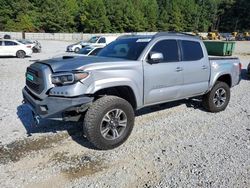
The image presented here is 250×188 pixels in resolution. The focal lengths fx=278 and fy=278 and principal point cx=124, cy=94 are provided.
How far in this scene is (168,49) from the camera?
5.56 metres

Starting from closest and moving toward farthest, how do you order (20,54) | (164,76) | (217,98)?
1. (164,76)
2. (217,98)
3. (20,54)

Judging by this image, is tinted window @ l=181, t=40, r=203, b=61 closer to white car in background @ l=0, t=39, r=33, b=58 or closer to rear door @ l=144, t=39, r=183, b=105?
rear door @ l=144, t=39, r=183, b=105

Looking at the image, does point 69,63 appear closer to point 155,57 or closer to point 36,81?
point 36,81

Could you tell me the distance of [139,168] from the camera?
4.09 meters

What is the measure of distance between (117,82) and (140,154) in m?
1.24

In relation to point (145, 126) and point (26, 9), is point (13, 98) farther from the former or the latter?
point (26, 9)

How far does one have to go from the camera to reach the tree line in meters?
70.1

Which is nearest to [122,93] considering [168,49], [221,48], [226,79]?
[168,49]

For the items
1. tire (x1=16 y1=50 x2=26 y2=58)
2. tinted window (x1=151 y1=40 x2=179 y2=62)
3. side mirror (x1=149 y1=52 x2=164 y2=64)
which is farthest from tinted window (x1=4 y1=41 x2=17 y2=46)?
side mirror (x1=149 y1=52 x2=164 y2=64)

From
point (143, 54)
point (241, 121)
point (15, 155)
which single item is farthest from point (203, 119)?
point (15, 155)

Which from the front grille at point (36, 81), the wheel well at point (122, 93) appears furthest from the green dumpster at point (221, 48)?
the front grille at point (36, 81)

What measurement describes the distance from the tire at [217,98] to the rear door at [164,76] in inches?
51.6

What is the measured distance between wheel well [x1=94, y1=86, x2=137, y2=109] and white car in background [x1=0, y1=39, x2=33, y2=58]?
60.3 feet

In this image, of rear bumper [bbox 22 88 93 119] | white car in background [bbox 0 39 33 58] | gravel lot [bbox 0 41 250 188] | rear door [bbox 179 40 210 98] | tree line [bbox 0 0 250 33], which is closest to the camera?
gravel lot [bbox 0 41 250 188]
